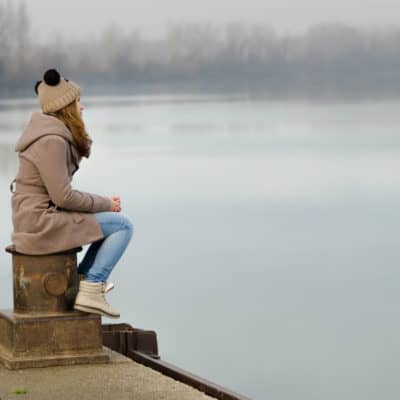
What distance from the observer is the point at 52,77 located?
6438mm

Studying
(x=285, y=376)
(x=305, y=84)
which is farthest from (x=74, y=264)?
(x=305, y=84)

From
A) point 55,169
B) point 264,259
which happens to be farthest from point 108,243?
point 264,259

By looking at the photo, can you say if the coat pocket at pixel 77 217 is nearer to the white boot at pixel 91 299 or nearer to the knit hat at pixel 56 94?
the white boot at pixel 91 299

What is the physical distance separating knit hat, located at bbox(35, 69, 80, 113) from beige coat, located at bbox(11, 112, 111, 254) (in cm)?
7

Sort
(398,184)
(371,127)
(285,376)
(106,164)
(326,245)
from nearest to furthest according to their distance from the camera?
(285,376)
(326,245)
(398,184)
(106,164)
(371,127)

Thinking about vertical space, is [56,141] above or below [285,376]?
above

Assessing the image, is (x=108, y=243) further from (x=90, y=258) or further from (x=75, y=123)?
(x=75, y=123)

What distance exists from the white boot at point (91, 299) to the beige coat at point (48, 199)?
0.20m

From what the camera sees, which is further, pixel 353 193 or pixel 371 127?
pixel 371 127

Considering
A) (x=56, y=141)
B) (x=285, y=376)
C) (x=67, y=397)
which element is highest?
(x=56, y=141)

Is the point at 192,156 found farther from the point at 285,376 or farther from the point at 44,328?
the point at 44,328

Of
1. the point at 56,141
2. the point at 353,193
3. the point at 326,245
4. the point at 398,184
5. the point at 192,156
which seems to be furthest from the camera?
the point at 192,156

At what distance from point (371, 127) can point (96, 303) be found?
37.3m

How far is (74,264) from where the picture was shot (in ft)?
21.3
